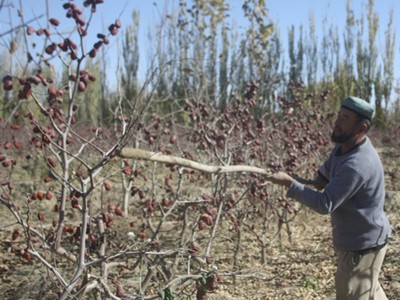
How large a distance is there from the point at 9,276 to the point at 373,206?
3153mm

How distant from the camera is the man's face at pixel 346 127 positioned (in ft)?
9.71

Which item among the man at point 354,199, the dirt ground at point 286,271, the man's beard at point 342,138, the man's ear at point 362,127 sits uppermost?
the man's ear at point 362,127

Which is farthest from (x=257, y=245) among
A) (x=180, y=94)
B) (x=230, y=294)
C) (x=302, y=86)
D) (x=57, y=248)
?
(x=180, y=94)

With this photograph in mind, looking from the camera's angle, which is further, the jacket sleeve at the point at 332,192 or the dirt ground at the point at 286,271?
the dirt ground at the point at 286,271

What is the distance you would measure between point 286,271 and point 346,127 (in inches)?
89.1

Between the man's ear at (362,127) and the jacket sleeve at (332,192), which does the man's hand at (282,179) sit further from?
the man's ear at (362,127)

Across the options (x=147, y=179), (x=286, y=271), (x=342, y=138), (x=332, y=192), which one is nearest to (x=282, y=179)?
(x=332, y=192)

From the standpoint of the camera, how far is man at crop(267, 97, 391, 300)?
9.29 ft

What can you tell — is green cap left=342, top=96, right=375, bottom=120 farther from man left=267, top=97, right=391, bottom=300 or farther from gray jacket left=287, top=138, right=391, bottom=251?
gray jacket left=287, top=138, right=391, bottom=251

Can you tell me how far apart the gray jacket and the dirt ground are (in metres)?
0.63

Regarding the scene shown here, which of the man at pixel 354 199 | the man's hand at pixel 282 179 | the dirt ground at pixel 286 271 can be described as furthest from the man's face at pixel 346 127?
the dirt ground at pixel 286 271

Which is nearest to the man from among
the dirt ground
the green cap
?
the green cap

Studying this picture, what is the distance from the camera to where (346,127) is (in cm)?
299

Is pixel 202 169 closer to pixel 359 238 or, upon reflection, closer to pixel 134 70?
pixel 359 238
